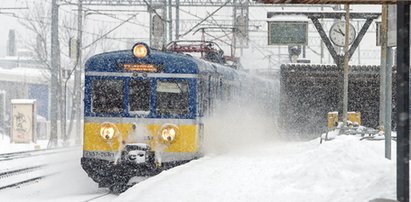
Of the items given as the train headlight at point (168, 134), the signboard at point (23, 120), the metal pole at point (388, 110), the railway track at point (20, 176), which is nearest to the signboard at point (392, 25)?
the metal pole at point (388, 110)

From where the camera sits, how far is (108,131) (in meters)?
13.5

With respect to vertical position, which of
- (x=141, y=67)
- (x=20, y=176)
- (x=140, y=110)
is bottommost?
(x=20, y=176)

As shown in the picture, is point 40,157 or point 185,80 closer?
point 185,80

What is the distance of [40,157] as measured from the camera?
25.2m

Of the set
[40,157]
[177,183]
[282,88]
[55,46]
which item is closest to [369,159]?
[177,183]

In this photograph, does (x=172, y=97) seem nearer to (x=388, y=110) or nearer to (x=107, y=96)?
(x=107, y=96)

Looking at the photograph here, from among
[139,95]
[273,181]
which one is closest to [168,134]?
[139,95]

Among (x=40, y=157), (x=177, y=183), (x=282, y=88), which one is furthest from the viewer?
(x=40, y=157)

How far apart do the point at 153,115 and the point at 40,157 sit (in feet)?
41.2

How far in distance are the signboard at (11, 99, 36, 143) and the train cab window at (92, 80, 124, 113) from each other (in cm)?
1986

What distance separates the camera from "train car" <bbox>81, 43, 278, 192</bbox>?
1345 cm

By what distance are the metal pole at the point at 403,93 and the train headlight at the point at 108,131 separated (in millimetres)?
7614

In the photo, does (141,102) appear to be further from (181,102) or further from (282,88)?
(282,88)

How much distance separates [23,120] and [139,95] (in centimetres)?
2066
